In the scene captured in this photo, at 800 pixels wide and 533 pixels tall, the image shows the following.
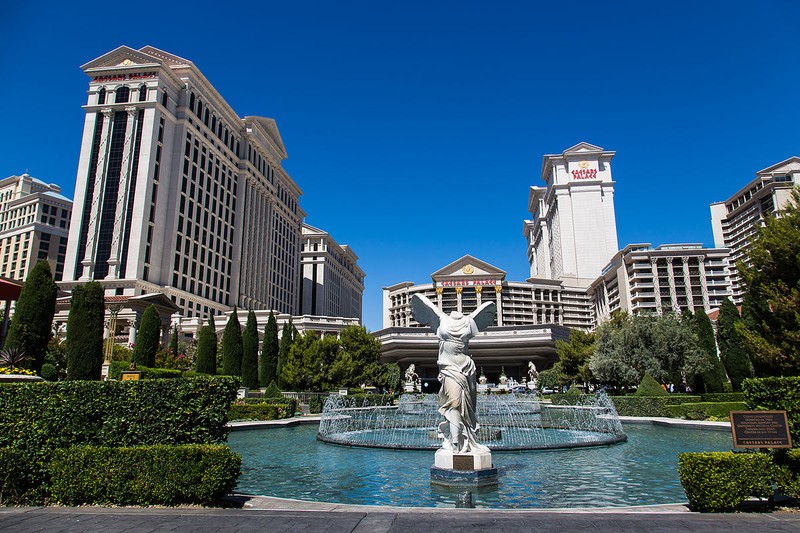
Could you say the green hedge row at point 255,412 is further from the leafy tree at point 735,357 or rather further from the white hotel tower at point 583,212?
the white hotel tower at point 583,212

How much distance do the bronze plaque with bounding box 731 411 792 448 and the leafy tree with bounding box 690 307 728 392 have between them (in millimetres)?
35649

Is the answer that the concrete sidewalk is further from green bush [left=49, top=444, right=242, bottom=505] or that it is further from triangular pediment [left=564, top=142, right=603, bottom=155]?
triangular pediment [left=564, top=142, right=603, bottom=155]

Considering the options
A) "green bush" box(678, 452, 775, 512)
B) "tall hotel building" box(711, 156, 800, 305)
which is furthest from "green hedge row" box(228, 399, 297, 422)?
"tall hotel building" box(711, 156, 800, 305)

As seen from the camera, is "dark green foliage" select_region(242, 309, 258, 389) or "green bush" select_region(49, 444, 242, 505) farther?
"dark green foliage" select_region(242, 309, 258, 389)

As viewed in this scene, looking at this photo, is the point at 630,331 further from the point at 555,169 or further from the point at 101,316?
the point at 555,169

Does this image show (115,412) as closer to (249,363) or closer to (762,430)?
(762,430)

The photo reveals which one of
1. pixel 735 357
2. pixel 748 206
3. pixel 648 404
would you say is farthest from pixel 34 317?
pixel 748 206

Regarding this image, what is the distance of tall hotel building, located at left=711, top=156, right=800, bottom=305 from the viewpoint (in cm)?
10838

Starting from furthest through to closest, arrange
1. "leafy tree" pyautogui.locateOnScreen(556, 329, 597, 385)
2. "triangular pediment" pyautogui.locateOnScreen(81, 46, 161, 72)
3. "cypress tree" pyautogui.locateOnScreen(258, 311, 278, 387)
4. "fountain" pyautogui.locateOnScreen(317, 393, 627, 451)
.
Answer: "triangular pediment" pyautogui.locateOnScreen(81, 46, 161, 72) → "leafy tree" pyautogui.locateOnScreen(556, 329, 597, 385) → "cypress tree" pyautogui.locateOnScreen(258, 311, 278, 387) → "fountain" pyautogui.locateOnScreen(317, 393, 627, 451)

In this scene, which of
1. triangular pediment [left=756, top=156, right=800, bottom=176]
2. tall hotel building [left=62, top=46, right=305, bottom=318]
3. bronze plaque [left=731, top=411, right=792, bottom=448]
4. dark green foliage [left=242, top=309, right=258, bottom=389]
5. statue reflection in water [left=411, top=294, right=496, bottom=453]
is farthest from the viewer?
triangular pediment [left=756, top=156, right=800, bottom=176]

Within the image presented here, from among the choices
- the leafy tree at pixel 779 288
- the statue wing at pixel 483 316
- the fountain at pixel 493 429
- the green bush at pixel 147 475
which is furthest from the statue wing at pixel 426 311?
the leafy tree at pixel 779 288

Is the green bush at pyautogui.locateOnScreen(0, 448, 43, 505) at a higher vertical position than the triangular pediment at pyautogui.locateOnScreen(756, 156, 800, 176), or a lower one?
lower

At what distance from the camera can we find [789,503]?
28.5 ft

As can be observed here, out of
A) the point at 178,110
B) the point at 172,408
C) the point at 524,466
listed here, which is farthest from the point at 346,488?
the point at 178,110
